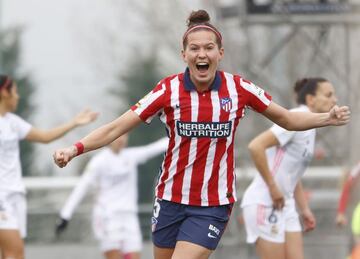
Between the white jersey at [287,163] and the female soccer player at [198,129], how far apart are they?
1.72m

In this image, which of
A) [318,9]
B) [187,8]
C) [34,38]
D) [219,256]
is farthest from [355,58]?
[34,38]

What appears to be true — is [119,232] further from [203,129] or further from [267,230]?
[203,129]

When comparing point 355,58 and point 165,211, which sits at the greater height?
point 355,58

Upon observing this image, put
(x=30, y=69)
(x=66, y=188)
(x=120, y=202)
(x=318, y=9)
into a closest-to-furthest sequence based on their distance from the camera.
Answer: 1. (x=120, y=202)
2. (x=318, y=9)
3. (x=66, y=188)
4. (x=30, y=69)

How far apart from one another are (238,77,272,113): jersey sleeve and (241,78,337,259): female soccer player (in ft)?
5.42

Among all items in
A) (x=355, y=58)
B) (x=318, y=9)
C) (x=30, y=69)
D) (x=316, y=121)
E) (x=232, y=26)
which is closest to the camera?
(x=316, y=121)

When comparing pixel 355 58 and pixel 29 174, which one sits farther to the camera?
pixel 29 174

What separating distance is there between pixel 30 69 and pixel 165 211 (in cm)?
1660

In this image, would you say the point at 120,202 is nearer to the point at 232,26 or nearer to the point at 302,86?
the point at 302,86

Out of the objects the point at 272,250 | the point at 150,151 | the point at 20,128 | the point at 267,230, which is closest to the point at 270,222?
the point at 267,230

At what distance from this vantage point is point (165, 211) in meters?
9.22

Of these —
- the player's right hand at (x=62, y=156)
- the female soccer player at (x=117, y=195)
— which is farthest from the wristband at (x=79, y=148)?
the female soccer player at (x=117, y=195)

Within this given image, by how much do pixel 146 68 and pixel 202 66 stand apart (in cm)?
1722

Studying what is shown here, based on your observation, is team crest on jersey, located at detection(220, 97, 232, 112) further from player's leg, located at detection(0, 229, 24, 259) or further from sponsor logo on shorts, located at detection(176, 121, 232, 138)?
player's leg, located at detection(0, 229, 24, 259)
